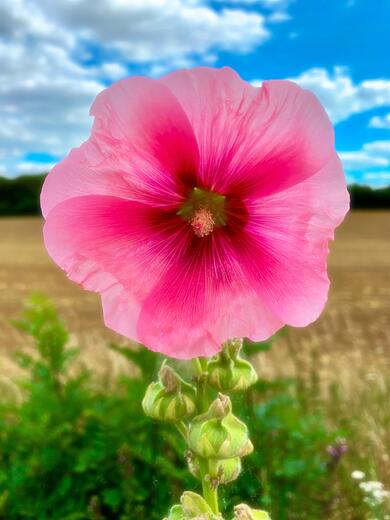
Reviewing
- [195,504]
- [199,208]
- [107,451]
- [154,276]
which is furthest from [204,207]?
[107,451]

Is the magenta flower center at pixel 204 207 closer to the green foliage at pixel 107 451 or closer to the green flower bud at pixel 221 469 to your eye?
the green flower bud at pixel 221 469

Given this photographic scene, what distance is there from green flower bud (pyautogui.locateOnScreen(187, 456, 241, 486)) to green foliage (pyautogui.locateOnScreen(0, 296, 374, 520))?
153 centimetres

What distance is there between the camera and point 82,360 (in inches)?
172

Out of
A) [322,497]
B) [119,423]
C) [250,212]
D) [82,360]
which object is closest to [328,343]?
[82,360]

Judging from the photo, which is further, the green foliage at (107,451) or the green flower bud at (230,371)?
the green foliage at (107,451)

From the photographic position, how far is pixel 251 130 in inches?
40.9

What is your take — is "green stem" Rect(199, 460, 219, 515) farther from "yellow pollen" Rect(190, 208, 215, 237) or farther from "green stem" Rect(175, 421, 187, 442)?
"yellow pollen" Rect(190, 208, 215, 237)

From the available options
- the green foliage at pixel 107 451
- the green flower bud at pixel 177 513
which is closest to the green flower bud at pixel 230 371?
the green flower bud at pixel 177 513

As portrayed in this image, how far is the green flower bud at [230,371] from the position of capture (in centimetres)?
113

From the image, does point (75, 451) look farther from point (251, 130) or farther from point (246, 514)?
point (251, 130)

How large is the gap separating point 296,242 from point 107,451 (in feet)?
6.65

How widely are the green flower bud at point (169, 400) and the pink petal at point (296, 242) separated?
20 cm

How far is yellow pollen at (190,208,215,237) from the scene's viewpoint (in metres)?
1.08

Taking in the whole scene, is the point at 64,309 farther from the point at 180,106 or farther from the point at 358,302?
the point at 180,106
